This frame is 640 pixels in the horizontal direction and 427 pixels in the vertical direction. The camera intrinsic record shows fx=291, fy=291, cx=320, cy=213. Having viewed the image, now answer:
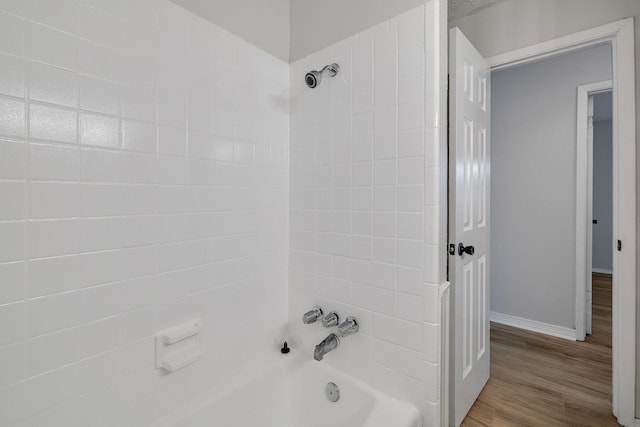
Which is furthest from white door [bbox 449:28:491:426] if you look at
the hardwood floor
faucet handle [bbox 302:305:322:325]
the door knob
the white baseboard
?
the white baseboard

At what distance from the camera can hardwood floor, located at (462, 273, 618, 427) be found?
5.63 feet

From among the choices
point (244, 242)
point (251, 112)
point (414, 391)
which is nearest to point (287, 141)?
point (251, 112)

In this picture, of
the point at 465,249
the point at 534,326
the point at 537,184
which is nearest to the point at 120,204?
the point at 465,249

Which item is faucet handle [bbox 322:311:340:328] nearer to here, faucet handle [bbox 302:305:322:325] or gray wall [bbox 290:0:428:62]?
faucet handle [bbox 302:305:322:325]

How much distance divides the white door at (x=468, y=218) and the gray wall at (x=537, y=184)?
4.40 ft

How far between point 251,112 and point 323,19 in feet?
1.96

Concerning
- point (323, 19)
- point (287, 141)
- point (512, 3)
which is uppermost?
point (512, 3)

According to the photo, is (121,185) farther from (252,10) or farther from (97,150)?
(252,10)

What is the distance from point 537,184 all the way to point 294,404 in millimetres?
2967

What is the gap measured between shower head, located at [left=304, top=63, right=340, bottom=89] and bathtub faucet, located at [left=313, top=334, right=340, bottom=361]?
1.14m

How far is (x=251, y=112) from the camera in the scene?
1391 millimetres

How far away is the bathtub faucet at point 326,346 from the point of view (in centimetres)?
123

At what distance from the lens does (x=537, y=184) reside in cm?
288

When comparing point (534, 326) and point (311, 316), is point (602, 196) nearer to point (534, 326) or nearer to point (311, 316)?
point (534, 326)
